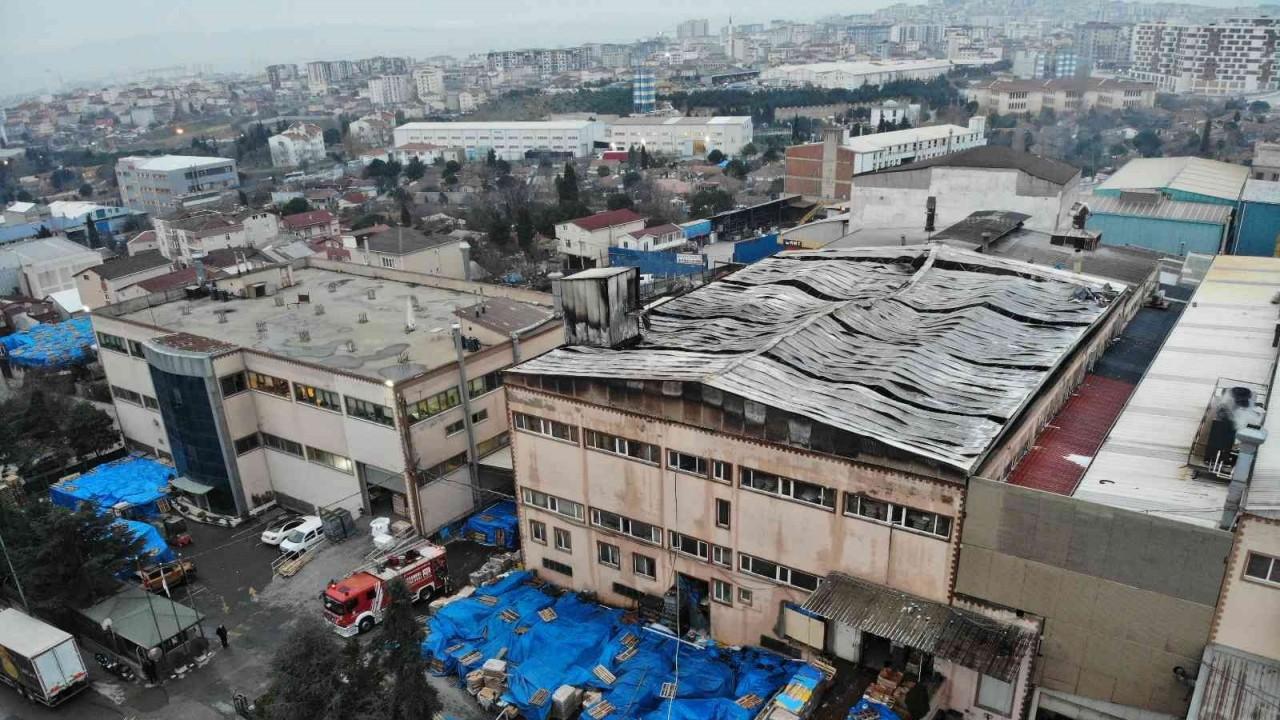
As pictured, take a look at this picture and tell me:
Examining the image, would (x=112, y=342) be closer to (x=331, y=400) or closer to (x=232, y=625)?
(x=331, y=400)

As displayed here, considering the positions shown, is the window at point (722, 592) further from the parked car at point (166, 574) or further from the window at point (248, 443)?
the window at point (248, 443)

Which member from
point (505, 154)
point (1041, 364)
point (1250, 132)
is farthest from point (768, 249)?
point (1250, 132)

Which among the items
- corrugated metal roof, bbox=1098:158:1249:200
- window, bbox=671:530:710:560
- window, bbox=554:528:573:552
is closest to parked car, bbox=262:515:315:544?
window, bbox=554:528:573:552

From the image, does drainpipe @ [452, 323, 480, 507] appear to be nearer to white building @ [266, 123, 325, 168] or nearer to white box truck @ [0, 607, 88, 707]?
white box truck @ [0, 607, 88, 707]

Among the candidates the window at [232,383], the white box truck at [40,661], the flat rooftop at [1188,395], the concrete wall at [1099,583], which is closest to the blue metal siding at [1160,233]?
the flat rooftop at [1188,395]

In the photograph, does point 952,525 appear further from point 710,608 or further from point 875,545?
point 710,608

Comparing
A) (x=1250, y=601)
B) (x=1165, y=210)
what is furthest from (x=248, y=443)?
(x=1165, y=210)
